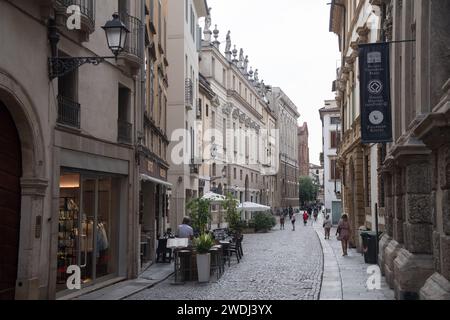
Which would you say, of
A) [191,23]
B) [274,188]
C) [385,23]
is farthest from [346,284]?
[274,188]

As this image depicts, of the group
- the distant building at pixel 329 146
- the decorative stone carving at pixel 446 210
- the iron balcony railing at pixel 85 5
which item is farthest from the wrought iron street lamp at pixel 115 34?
the distant building at pixel 329 146

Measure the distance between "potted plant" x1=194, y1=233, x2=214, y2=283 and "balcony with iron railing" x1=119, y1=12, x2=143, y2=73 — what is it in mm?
4901

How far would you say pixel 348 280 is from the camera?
16.1m

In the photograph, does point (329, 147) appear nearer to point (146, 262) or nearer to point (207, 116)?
point (207, 116)

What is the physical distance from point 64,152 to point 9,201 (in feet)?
6.92

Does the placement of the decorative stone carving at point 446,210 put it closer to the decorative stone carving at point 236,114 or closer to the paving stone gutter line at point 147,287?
the paving stone gutter line at point 147,287

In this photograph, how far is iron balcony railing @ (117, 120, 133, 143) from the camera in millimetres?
16031

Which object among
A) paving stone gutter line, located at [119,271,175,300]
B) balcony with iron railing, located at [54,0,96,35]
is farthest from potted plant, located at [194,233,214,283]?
balcony with iron railing, located at [54,0,96,35]

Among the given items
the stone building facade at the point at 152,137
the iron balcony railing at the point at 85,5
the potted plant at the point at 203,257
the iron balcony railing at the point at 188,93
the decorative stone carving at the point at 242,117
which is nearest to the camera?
the iron balcony railing at the point at 85,5

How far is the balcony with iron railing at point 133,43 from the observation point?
15805 mm

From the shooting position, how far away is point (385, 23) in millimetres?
16797

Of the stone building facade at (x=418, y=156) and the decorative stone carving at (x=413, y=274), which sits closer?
the stone building facade at (x=418, y=156)

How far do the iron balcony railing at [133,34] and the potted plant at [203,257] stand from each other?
16.9 feet

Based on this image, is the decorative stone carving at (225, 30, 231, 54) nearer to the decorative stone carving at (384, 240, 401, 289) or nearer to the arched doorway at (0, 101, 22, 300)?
the decorative stone carving at (384, 240, 401, 289)
